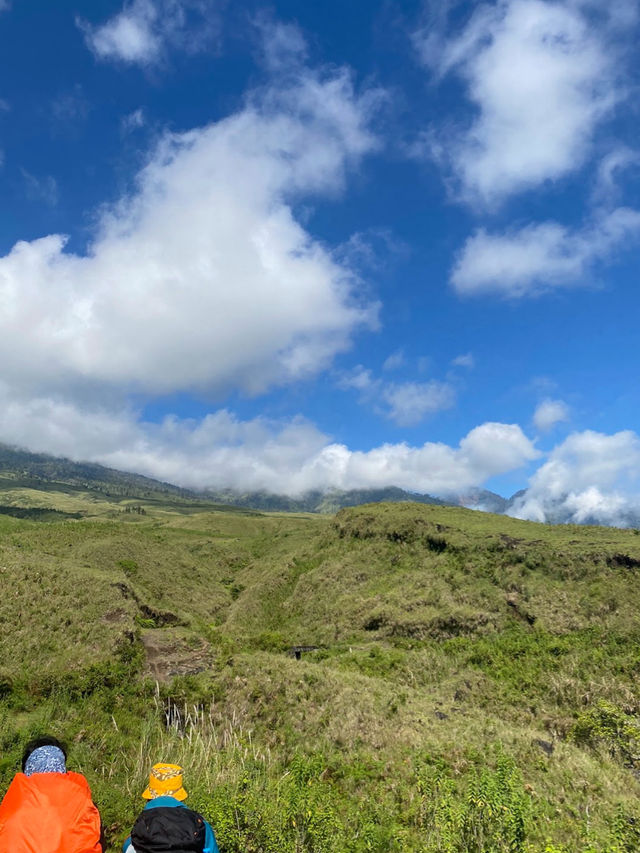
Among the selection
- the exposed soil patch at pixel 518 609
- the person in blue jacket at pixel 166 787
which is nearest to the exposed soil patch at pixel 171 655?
the person in blue jacket at pixel 166 787

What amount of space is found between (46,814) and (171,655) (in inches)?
955

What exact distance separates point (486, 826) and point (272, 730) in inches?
530

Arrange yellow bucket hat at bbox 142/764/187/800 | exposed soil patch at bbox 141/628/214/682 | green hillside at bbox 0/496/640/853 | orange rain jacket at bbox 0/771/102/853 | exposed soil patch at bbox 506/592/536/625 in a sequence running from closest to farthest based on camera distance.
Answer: orange rain jacket at bbox 0/771/102/853
yellow bucket hat at bbox 142/764/187/800
green hillside at bbox 0/496/640/853
exposed soil patch at bbox 141/628/214/682
exposed soil patch at bbox 506/592/536/625

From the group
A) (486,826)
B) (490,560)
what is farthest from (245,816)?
(490,560)

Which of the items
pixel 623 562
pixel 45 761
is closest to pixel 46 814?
pixel 45 761

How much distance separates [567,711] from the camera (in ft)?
72.9

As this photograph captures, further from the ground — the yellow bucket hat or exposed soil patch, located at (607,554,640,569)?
exposed soil patch, located at (607,554,640,569)

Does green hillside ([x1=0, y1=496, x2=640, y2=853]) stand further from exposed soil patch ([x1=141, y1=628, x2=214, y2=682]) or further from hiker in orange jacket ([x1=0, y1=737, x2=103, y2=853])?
hiker in orange jacket ([x1=0, y1=737, x2=103, y2=853])

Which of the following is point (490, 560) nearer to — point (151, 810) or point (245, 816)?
point (245, 816)

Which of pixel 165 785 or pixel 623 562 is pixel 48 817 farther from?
pixel 623 562

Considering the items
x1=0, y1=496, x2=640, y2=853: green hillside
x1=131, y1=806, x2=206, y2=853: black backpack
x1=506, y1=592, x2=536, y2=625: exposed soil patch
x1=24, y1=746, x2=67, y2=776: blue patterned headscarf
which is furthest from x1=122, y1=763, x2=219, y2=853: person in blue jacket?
x1=506, y1=592, x2=536, y2=625: exposed soil patch

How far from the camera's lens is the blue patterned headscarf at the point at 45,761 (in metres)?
6.50

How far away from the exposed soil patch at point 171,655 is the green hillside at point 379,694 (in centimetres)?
16

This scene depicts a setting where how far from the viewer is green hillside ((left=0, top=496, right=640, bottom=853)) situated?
35.8ft
